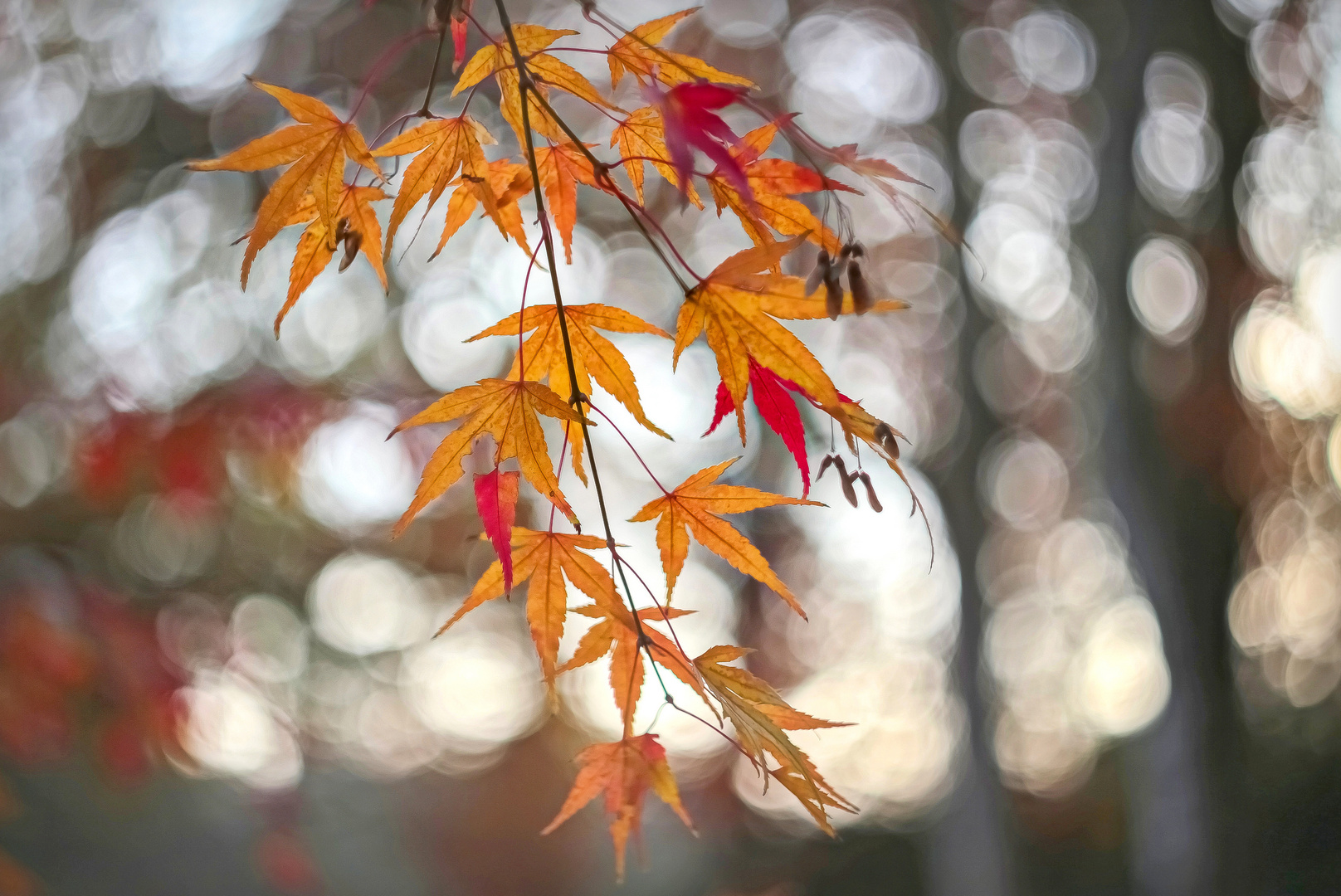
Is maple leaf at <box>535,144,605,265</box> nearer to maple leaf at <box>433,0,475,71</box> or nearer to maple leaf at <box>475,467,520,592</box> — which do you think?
maple leaf at <box>433,0,475,71</box>

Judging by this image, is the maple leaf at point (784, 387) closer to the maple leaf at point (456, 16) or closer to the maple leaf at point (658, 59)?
the maple leaf at point (658, 59)

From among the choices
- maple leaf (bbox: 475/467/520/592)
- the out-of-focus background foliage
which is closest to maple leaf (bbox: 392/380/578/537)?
maple leaf (bbox: 475/467/520/592)

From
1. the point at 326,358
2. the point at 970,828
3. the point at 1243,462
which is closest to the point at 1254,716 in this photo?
the point at 1243,462

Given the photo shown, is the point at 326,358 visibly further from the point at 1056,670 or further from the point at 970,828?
the point at 1056,670

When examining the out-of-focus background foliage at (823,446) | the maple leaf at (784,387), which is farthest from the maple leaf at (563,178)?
the out-of-focus background foliage at (823,446)

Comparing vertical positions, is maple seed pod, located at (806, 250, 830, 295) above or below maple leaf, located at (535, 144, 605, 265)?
below

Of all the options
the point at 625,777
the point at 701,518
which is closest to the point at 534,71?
the point at 701,518
